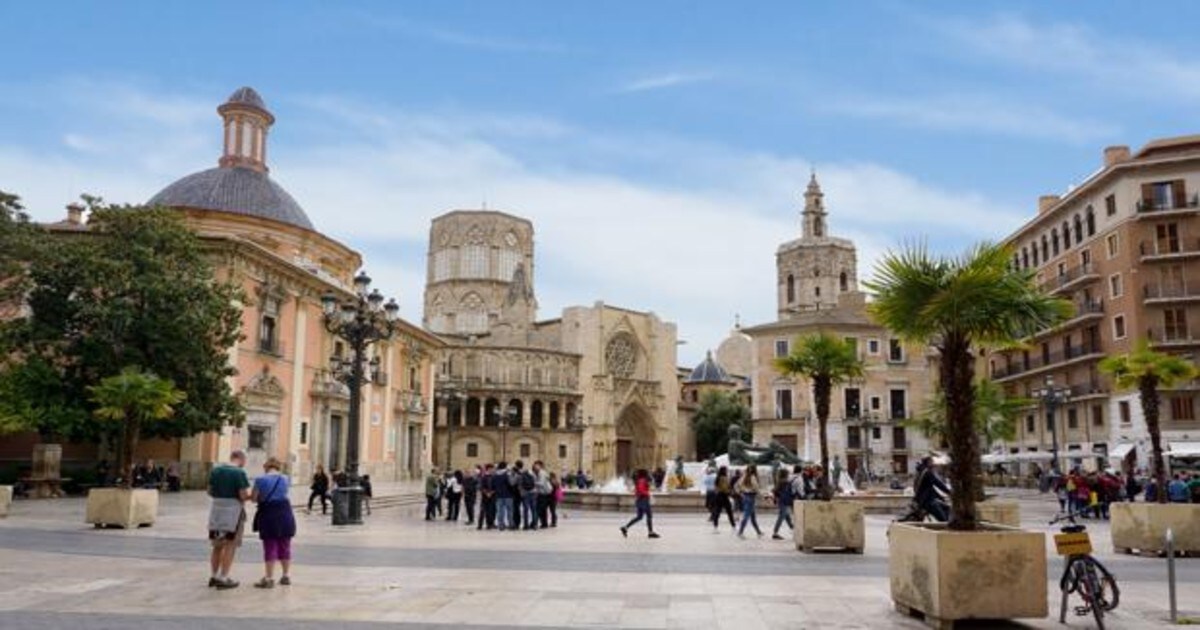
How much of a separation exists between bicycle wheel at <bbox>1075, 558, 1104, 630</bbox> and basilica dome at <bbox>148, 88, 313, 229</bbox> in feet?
111

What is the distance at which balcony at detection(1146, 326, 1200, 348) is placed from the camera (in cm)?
3744

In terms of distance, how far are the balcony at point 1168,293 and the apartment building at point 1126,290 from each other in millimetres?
39

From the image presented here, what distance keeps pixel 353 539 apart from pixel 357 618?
824cm

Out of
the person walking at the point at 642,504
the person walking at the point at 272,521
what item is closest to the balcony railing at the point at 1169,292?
the person walking at the point at 642,504

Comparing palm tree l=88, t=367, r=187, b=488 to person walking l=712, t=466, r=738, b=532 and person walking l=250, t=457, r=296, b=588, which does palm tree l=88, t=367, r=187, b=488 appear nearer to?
person walking l=250, t=457, r=296, b=588

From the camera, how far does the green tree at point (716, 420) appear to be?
235ft

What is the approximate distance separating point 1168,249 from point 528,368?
→ 39993 millimetres

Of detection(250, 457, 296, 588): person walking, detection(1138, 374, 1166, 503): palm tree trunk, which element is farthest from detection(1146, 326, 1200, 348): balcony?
detection(250, 457, 296, 588): person walking

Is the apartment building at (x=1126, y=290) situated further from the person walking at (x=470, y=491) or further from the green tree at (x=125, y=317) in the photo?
the green tree at (x=125, y=317)

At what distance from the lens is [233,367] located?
92.6 feet

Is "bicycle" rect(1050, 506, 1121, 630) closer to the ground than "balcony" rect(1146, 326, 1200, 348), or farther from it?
closer to the ground

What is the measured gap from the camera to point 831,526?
1328 centimetres

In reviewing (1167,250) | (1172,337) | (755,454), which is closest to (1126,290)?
(1167,250)

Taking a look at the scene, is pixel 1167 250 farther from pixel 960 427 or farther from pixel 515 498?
pixel 960 427
